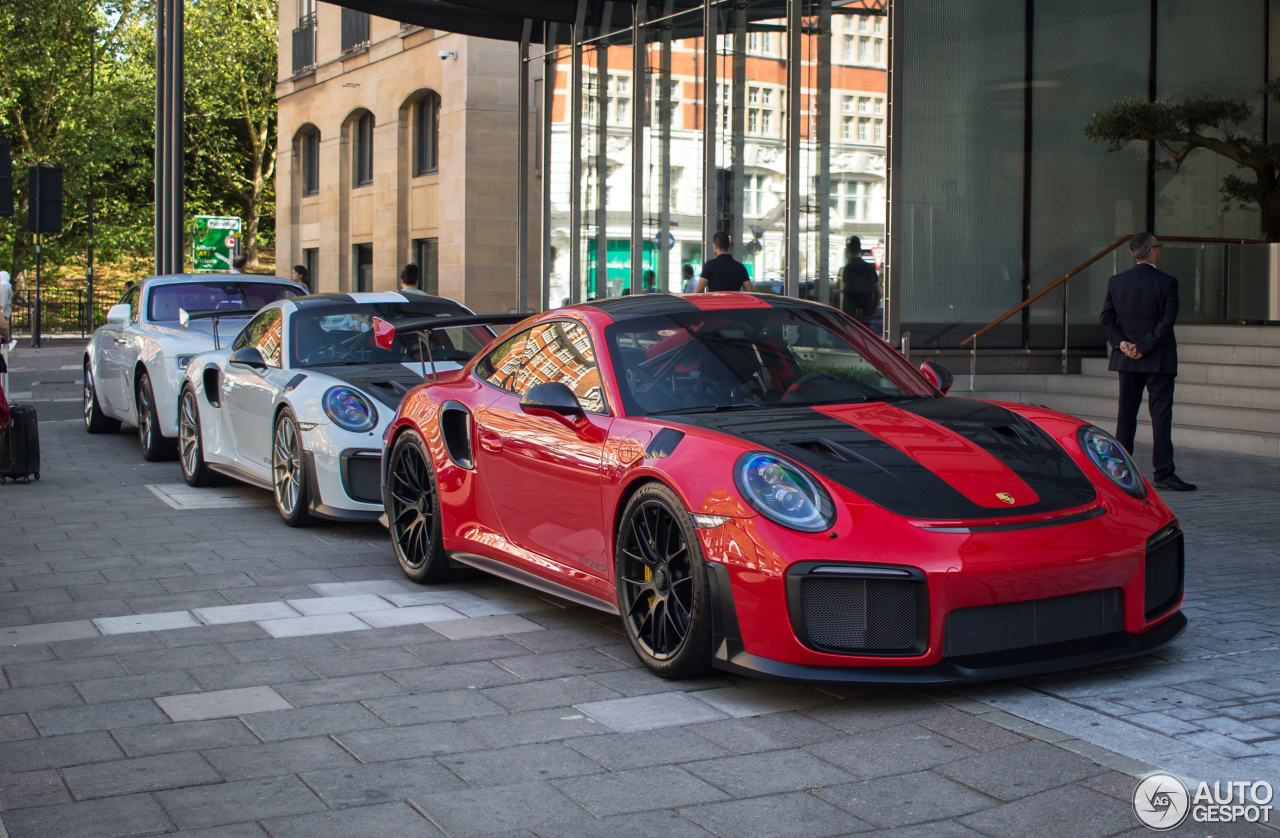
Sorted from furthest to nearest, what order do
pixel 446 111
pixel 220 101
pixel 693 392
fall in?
A: pixel 220 101
pixel 446 111
pixel 693 392

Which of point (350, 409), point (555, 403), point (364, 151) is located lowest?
point (350, 409)

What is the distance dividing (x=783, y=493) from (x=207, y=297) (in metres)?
9.49

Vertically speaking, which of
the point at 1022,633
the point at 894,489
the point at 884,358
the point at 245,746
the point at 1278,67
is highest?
the point at 1278,67

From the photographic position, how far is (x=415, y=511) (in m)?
6.64

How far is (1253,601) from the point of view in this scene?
229 inches

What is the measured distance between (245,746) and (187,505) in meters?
5.50

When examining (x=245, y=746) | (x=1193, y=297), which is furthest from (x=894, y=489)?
(x=1193, y=297)

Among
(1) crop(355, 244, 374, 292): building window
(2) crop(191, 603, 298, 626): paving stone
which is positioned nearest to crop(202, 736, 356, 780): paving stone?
(2) crop(191, 603, 298, 626): paving stone

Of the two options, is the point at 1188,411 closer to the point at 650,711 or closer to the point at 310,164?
the point at 650,711

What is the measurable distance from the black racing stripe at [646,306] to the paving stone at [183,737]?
235 cm

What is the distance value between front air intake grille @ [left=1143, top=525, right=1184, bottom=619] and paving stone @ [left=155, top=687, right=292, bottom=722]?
2934 mm

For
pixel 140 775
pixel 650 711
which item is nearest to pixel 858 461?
pixel 650 711

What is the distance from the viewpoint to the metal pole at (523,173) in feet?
69.8

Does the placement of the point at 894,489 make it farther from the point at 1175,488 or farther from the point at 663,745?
the point at 1175,488
